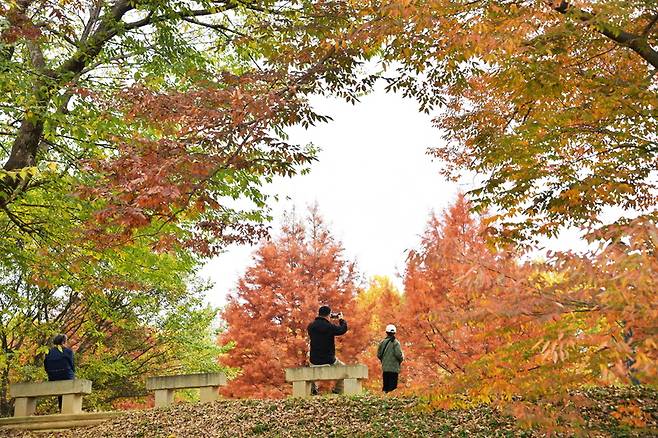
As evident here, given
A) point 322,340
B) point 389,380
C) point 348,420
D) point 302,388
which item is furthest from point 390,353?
point 348,420

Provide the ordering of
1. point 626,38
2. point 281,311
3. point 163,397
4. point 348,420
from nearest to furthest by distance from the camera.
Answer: point 626,38 < point 348,420 < point 163,397 < point 281,311

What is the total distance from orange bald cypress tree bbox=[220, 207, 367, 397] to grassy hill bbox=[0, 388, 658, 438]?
10602 millimetres

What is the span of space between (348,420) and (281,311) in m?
14.1

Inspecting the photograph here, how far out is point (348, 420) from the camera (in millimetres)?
10031

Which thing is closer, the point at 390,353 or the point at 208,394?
the point at 390,353

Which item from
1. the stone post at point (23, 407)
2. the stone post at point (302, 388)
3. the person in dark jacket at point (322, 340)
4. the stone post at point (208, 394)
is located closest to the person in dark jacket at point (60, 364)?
the stone post at point (23, 407)

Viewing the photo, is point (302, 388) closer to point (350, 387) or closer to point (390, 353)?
point (350, 387)

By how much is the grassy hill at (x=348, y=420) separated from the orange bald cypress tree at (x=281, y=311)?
34.8 feet

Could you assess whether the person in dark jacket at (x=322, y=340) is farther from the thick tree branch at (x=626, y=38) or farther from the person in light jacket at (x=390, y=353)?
the thick tree branch at (x=626, y=38)

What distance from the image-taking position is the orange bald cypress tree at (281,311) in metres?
22.6

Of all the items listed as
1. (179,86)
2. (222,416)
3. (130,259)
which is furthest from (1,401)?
(179,86)

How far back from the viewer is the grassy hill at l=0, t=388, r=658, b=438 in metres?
9.27

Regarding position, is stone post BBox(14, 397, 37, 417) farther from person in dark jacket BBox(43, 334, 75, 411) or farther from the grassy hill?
the grassy hill

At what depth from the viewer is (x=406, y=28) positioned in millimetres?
7852
